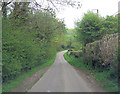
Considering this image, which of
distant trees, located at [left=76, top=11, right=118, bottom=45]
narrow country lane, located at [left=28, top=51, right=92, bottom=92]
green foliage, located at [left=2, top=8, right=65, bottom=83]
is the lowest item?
narrow country lane, located at [left=28, top=51, right=92, bottom=92]

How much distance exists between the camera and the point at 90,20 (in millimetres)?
22984

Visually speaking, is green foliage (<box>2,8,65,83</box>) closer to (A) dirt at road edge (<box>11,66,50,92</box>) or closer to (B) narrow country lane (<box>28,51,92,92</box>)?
(A) dirt at road edge (<box>11,66,50,92</box>)

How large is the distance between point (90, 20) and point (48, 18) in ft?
21.7

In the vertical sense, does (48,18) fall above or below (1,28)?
above

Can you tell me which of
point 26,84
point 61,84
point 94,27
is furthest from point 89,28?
point 26,84

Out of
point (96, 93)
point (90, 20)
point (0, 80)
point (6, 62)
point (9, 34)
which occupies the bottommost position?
point (96, 93)

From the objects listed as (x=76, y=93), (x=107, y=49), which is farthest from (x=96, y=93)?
(x=107, y=49)

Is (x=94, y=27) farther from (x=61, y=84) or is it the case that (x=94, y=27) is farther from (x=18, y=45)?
(x=18, y=45)

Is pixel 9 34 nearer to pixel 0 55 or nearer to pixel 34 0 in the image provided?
pixel 0 55

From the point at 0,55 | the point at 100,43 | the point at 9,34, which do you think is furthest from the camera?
the point at 100,43

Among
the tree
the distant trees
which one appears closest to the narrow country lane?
the distant trees

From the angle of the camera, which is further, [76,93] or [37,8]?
[37,8]

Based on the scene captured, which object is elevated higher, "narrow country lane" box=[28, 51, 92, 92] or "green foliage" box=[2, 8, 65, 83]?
"green foliage" box=[2, 8, 65, 83]

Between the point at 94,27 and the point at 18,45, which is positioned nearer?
the point at 18,45
